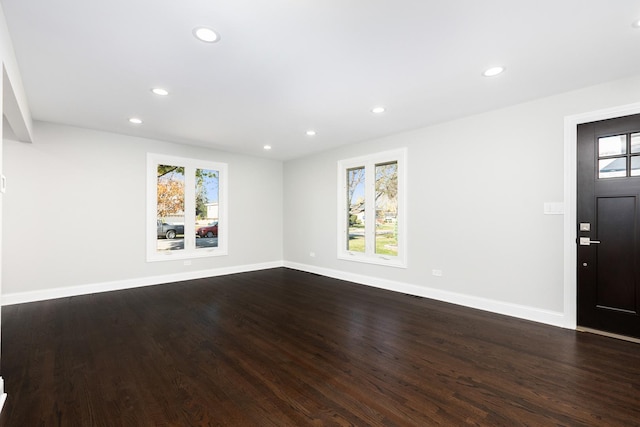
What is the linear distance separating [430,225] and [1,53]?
4791 millimetres

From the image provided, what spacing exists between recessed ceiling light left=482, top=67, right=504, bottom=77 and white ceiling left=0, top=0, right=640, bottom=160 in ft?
0.22

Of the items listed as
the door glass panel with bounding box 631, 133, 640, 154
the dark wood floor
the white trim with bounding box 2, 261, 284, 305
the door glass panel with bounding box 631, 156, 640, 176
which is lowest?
the dark wood floor

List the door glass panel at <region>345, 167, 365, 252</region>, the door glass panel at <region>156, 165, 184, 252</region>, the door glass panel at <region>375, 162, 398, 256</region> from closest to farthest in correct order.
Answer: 1. the door glass panel at <region>375, 162, 398, 256</region>
2. the door glass panel at <region>156, 165, 184, 252</region>
3. the door glass panel at <region>345, 167, 365, 252</region>

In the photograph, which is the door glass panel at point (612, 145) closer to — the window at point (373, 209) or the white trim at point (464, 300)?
the white trim at point (464, 300)

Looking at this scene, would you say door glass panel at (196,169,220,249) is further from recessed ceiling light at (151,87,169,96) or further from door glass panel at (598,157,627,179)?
door glass panel at (598,157,627,179)

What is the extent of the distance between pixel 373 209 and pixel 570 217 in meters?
2.83

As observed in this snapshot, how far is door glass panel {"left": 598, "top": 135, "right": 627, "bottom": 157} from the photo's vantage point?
10.4 ft

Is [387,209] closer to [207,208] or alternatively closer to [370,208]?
[370,208]

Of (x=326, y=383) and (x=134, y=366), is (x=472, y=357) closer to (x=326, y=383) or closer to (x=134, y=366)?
(x=326, y=383)

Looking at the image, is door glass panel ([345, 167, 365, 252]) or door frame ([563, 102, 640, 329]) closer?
door frame ([563, 102, 640, 329])

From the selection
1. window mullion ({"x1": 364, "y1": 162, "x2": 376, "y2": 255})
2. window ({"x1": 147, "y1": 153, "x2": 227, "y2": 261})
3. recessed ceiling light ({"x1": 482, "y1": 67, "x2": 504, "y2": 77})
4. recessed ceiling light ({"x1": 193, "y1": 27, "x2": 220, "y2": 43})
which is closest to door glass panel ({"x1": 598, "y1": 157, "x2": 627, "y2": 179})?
recessed ceiling light ({"x1": 482, "y1": 67, "x2": 504, "y2": 77})

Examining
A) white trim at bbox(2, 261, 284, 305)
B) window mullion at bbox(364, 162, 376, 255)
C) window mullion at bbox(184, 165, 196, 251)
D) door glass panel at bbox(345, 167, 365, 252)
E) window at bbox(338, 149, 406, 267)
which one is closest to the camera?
white trim at bbox(2, 261, 284, 305)

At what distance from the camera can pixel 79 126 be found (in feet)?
15.7

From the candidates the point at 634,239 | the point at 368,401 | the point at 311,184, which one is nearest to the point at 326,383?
the point at 368,401
